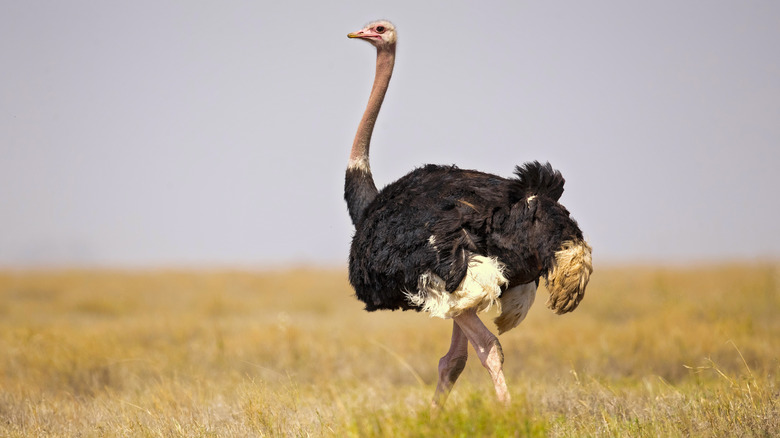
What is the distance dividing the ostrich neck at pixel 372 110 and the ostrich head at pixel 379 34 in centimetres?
5

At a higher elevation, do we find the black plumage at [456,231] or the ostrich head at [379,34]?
the ostrich head at [379,34]

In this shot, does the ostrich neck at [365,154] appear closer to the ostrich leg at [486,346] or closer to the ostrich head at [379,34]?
the ostrich head at [379,34]

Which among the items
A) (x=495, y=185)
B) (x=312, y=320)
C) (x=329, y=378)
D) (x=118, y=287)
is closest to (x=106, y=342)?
(x=329, y=378)

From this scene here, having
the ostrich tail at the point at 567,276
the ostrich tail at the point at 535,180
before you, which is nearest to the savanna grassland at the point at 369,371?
the ostrich tail at the point at 567,276

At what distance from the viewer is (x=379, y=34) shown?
5.63 meters

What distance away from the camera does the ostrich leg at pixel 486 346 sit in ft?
14.0

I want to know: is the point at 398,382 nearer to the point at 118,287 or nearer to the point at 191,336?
the point at 191,336

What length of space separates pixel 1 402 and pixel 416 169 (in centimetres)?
393

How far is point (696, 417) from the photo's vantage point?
4582 millimetres

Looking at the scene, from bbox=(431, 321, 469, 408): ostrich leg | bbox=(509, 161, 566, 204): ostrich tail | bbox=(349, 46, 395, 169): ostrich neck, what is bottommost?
→ bbox=(431, 321, 469, 408): ostrich leg

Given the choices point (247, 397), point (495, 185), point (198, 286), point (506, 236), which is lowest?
point (198, 286)

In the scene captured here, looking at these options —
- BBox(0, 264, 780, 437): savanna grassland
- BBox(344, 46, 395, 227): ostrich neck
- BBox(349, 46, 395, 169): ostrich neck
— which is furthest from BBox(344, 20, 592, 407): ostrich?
BBox(349, 46, 395, 169): ostrich neck

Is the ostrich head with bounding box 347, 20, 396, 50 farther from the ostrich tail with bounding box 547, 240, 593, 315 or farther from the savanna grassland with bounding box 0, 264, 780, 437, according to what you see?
the ostrich tail with bounding box 547, 240, 593, 315

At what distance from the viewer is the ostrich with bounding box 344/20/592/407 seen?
4.13 meters
